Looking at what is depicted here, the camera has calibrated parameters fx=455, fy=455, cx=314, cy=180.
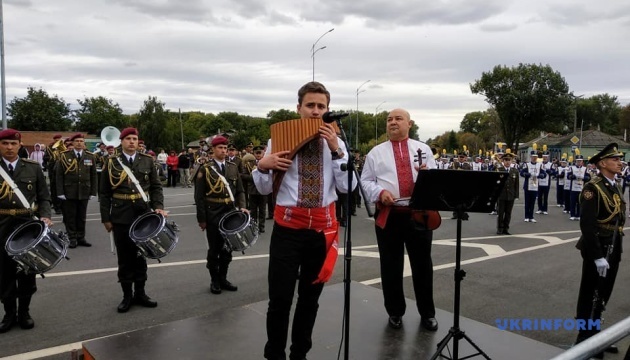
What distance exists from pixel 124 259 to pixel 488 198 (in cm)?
429

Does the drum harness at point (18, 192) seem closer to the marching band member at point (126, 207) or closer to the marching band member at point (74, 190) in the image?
the marching band member at point (126, 207)

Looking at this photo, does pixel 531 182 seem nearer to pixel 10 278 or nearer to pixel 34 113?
pixel 10 278

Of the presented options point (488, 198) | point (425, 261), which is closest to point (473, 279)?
point (425, 261)

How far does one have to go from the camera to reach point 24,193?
5.16 meters

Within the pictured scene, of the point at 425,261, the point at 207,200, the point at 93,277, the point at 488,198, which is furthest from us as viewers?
the point at 93,277

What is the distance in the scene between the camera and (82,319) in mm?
5414

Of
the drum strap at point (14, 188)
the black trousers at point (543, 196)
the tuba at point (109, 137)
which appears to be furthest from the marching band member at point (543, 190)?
the drum strap at point (14, 188)

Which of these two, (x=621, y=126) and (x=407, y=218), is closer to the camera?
(x=407, y=218)

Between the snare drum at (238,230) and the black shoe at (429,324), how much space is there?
2450mm

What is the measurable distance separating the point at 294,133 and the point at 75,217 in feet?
26.8

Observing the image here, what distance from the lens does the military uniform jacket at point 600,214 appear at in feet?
14.6

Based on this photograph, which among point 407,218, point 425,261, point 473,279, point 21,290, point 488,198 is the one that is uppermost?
point 488,198

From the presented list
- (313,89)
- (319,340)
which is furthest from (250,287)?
(313,89)

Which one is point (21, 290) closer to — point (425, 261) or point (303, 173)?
point (303, 173)
